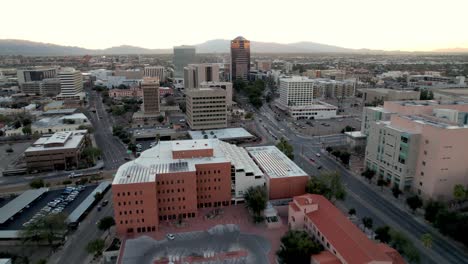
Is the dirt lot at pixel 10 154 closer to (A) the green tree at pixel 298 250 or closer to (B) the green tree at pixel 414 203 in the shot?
(A) the green tree at pixel 298 250

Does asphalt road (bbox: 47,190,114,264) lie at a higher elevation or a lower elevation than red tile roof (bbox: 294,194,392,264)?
lower

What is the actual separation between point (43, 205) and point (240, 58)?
128 metres

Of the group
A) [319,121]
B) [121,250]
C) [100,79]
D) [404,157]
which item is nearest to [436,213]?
[404,157]

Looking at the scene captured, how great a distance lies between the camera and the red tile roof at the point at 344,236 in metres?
27.0

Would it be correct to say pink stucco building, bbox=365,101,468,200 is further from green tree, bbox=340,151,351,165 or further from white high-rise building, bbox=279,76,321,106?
white high-rise building, bbox=279,76,321,106

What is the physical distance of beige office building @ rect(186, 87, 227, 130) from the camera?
78.0 metres

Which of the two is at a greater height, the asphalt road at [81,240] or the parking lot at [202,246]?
the parking lot at [202,246]

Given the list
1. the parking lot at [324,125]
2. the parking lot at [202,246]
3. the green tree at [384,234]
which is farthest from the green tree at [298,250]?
the parking lot at [324,125]

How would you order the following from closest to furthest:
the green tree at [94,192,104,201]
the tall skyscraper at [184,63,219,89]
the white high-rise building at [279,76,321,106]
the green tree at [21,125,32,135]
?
the green tree at [94,192,104,201] < the green tree at [21,125,32,135] < the white high-rise building at [279,76,321,106] < the tall skyscraper at [184,63,219,89]

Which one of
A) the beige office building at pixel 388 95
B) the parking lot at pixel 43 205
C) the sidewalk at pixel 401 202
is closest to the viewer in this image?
the sidewalk at pixel 401 202

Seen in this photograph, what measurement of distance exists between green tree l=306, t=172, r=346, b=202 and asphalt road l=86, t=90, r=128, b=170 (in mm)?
35205

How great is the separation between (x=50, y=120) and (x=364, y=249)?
83.5 metres

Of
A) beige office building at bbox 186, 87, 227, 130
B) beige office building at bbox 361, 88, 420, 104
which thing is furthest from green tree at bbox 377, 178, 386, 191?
beige office building at bbox 361, 88, 420, 104

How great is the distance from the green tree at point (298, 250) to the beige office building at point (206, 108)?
2029 inches
